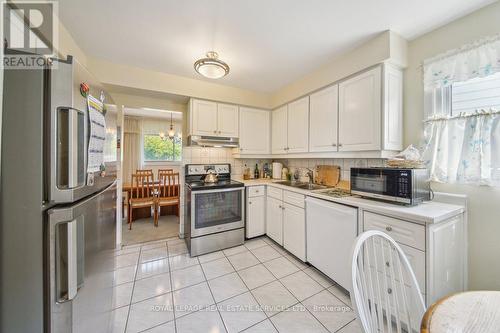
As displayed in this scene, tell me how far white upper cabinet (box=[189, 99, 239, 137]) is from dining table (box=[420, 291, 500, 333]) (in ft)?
8.78

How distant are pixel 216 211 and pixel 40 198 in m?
2.02

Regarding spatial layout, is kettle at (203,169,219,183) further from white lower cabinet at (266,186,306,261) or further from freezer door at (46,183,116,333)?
freezer door at (46,183,116,333)

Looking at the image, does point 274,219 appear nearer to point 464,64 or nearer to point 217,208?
point 217,208

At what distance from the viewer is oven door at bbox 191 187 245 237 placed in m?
2.48

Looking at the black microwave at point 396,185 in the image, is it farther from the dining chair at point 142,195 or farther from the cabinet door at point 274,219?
the dining chair at point 142,195

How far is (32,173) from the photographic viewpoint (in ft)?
2.27

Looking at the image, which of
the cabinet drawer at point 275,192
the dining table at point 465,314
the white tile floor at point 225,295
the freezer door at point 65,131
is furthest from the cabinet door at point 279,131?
the freezer door at point 65,131

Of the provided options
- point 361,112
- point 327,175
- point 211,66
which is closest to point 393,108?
point 361,112

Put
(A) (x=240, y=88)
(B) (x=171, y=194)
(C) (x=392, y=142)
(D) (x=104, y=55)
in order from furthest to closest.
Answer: (B) (x=171, y=194), (A) (x=240, y=88), (D) (x=104, y=55), (C) (x=392, y=142)

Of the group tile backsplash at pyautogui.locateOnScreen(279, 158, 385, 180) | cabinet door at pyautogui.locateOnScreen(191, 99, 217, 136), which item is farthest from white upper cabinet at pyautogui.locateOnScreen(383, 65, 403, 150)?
cabinet door at pyautogui.locateOnScreen(191, 99, 217, 136)

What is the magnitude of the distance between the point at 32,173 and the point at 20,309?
490 mm

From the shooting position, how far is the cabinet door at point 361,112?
1.78m

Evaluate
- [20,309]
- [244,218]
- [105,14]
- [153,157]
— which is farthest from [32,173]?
[153,157]

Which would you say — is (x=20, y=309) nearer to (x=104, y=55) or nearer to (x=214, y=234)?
(x=214, y=234)
